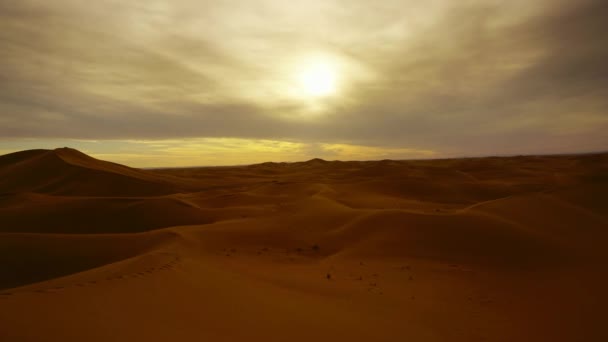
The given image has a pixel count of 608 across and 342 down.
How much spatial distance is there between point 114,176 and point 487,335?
23490mm

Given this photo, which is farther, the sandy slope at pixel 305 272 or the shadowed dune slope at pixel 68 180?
the shadowed dune slope at pixel 68 180

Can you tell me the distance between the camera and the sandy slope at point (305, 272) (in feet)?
12.1

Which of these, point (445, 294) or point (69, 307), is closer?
point (69, 307)

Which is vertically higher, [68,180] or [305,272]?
[68,180]

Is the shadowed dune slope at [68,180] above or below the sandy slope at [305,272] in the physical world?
above

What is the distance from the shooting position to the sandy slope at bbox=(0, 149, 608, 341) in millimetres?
3688

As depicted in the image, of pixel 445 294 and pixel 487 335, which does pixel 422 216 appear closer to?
pixel 445 294

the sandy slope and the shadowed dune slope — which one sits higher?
the shadowed dune slope

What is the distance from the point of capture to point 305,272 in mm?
6355

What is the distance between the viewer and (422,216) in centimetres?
947

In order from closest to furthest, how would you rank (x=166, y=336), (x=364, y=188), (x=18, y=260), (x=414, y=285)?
(x=166, y=336) < (x=414, y=285) < (x=18, y=260) < (x=364, y=188)

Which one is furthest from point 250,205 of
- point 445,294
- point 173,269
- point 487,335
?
point 487,335

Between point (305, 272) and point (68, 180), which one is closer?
point (305, 272)

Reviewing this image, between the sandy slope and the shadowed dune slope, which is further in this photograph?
the shadowed dune slope
